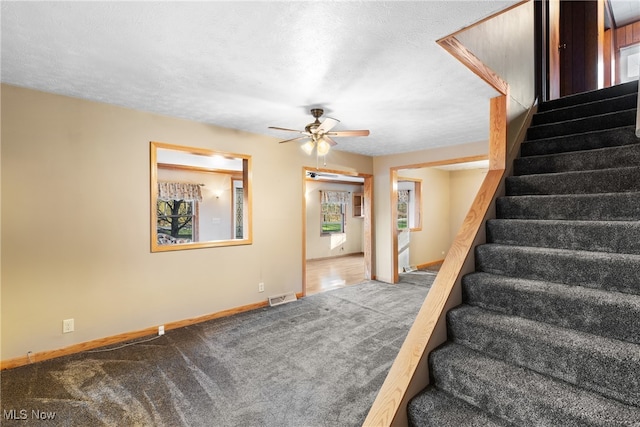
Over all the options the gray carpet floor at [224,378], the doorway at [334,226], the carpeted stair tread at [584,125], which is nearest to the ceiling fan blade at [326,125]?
the carpeted stair tread at [584,125]

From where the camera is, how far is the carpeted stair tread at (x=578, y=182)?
1837 millimetres

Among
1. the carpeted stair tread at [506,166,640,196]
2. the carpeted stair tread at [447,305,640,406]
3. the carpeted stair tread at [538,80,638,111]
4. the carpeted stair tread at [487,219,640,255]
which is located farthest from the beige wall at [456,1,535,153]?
the carpeted stair tread at [447,305,640,406]

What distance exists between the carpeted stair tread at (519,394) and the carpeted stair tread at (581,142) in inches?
76.4

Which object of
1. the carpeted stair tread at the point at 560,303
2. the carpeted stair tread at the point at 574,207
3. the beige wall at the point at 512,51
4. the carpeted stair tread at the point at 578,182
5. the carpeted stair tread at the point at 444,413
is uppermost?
the beige wall at the point at 512,51

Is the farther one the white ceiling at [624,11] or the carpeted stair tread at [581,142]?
the white ceiling at [624,11]

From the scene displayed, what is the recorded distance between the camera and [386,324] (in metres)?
3.42

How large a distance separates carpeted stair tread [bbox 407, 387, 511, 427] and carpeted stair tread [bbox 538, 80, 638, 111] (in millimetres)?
2983

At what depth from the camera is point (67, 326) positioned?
273 cm

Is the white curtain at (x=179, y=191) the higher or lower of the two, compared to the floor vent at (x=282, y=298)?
higher

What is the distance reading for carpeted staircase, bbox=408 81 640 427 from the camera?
116 cm

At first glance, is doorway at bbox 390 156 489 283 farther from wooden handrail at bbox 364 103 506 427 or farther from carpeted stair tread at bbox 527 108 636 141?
wooden handrail at bbox 364 103 506 427

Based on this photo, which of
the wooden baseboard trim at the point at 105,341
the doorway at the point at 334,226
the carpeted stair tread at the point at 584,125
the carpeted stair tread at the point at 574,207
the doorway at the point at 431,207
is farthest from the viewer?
the doorway at the point at 334,226

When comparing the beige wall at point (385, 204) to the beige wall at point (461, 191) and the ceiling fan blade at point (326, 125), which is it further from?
the beige wall at point (461, 191)

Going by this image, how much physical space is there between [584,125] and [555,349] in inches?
85.5
